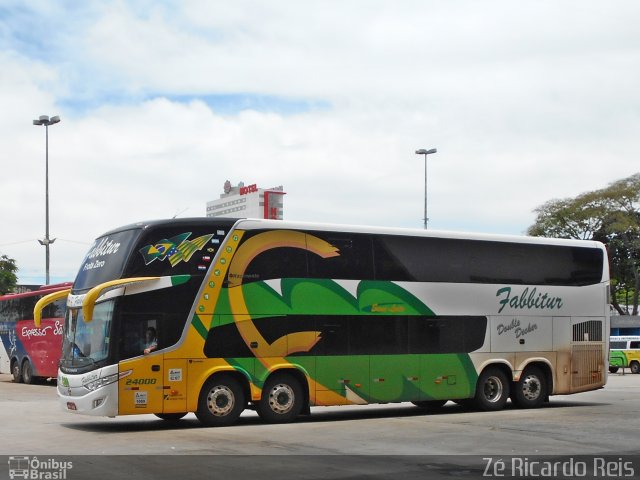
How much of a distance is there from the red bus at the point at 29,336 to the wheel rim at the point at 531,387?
16.9m

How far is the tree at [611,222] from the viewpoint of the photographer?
67.6m

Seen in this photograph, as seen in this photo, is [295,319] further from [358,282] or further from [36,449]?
[36,449]

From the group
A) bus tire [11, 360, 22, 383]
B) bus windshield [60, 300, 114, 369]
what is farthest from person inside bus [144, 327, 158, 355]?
bus tire [11, 360, 22, 383]

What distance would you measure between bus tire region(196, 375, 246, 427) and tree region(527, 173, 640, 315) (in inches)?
2083

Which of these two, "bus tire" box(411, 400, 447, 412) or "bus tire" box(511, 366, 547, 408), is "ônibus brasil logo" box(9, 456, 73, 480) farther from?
"bus tire" box(511, 366, 547, 408)

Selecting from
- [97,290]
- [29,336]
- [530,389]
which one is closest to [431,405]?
[530,389]

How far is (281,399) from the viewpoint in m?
19.0

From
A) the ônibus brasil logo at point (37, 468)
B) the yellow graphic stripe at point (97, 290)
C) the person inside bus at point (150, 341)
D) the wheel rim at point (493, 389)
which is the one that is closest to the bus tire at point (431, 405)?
the wheel rim at point (493, 389)

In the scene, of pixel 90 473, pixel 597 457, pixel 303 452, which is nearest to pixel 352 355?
pixel 303 452

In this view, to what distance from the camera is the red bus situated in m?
34.2

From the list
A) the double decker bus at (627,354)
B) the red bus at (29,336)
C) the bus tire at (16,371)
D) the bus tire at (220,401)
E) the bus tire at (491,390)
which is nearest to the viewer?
the bus tire at (220,401)

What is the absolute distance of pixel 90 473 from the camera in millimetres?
11453

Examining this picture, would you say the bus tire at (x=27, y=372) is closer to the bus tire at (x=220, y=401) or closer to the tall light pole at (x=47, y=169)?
the tall light pole at (x=47, y=169)

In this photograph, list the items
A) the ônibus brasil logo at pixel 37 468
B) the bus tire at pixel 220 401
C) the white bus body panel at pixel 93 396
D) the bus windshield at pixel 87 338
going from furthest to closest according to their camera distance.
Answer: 1. the bus tire at pixel 220 401
2. the bus windshield at pixel 87 338
3. the white bus body panel at pixel 93 396
4. the ônibus brasil logo at pixel 37 468
